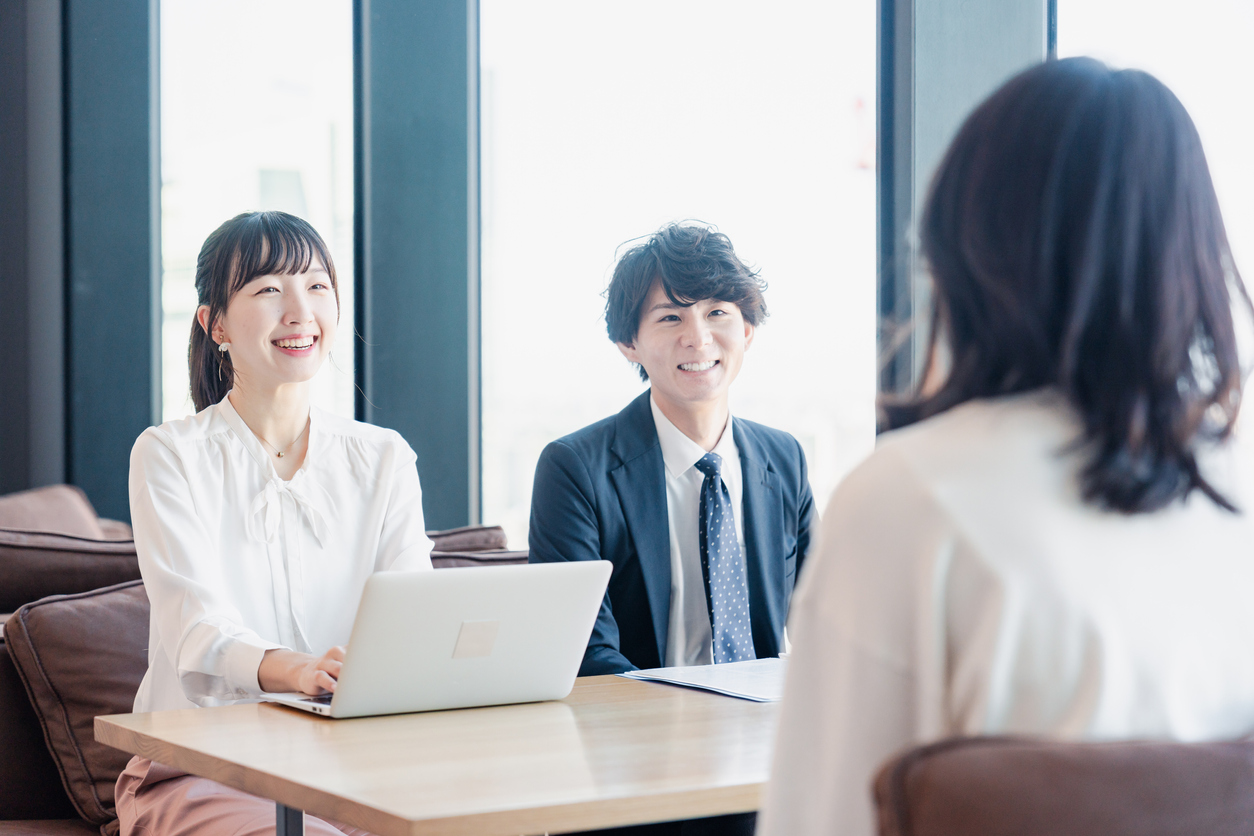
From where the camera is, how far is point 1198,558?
0.80 metres

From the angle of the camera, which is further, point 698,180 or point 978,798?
point 698,180

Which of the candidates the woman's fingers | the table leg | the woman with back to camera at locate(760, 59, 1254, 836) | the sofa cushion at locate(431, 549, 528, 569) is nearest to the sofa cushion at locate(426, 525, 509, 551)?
the sofa cushion at locate(431, 549, 528, 569)

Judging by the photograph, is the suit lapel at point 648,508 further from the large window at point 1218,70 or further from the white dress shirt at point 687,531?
the large window at point 1218,70

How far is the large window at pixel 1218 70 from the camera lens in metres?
2.09

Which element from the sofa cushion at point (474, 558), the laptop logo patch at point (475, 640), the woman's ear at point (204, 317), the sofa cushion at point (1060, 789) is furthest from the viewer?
the sofa cushion at point (474, 558)

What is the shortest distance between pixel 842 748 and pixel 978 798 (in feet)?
0.38

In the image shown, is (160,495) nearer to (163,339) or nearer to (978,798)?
(978,798)

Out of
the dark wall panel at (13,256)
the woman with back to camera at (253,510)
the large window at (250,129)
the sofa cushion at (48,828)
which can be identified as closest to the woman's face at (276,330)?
the woman with back to camera at (253,510)

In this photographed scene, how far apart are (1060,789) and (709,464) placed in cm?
143

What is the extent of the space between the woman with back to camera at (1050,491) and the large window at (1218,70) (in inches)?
54.5

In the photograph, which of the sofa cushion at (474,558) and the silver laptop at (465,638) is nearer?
the silver laptop at (465,638)

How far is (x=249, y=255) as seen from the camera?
6.81 ft

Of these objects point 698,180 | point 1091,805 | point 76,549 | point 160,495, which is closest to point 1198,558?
point 1091,805

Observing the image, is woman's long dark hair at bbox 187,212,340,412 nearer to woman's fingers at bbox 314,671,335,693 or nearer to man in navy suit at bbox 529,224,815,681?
man in navy suit at bbox 529,224,815,681
